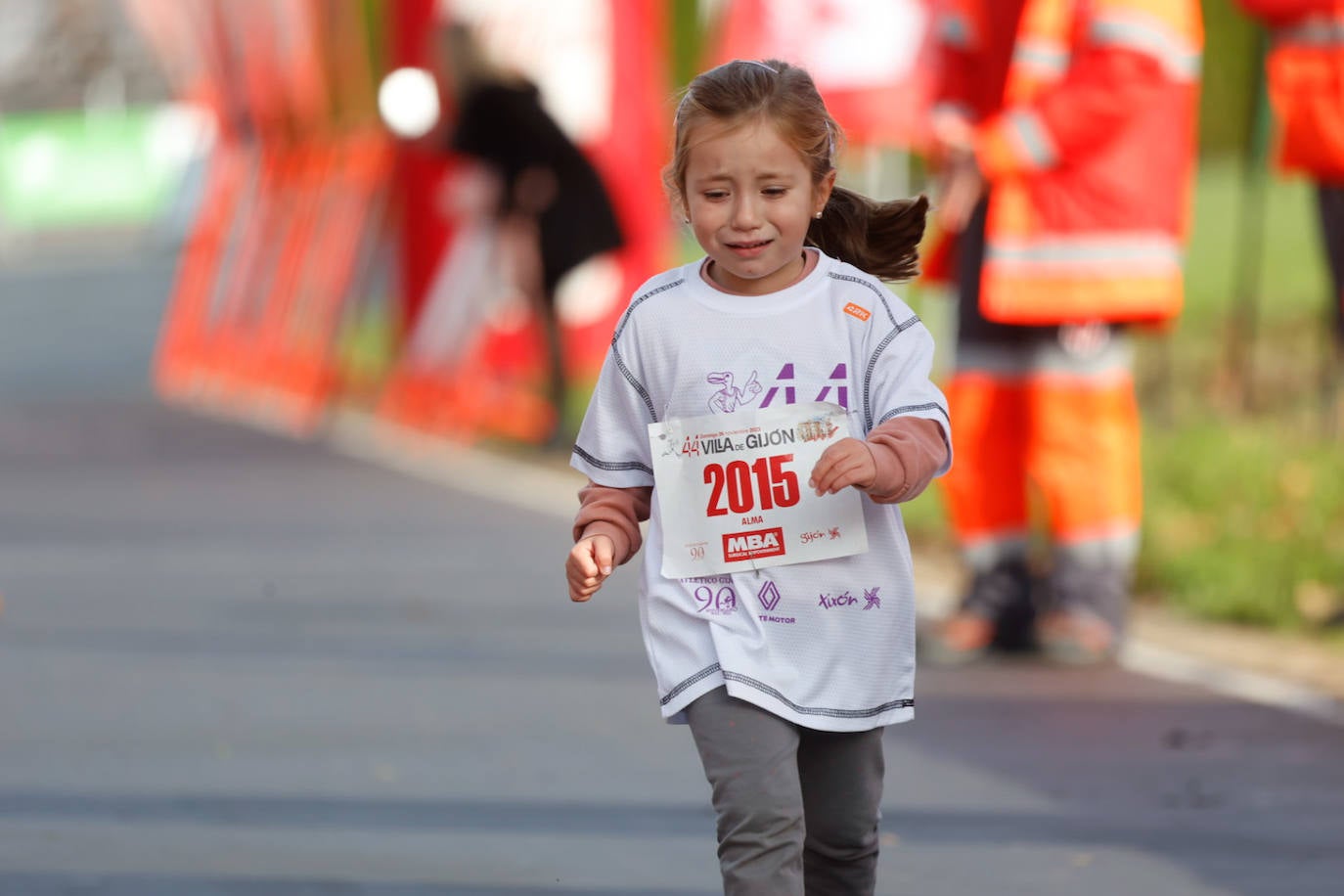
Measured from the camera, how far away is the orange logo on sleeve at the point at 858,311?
3650 mm

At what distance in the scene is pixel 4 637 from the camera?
742 cm

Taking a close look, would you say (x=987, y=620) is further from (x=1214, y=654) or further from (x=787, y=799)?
(x=787, y=799)

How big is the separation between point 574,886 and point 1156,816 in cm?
128

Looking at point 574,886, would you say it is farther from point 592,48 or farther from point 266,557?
point 592,48

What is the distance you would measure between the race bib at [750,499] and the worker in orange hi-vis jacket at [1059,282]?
9.56 feet

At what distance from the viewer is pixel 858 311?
3658mm

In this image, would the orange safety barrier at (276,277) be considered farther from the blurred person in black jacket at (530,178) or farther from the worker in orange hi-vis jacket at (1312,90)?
the worker in orange hi-vis jacket at (1312,90)

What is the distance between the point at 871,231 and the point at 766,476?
1.59ft

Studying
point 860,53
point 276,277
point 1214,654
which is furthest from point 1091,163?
point 276,277

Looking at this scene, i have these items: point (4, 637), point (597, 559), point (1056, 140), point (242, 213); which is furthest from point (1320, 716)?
point (242, 213)

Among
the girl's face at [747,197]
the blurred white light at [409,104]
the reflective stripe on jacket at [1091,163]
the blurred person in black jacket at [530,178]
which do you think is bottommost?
the girl's face at [747,197]

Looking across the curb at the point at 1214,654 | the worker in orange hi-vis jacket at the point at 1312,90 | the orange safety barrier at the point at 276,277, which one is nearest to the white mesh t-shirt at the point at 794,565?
the curb at the point at 1214,654

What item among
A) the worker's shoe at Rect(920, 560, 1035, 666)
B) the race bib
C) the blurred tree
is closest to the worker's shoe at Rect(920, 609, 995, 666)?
the worker's shoe at Rect(920, 560, 1035, 666)

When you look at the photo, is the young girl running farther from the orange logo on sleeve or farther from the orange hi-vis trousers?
the orange hi-vis trousers
